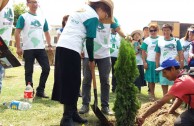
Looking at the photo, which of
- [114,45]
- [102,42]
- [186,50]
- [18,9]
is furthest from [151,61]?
[18,9]

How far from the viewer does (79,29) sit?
4.72m

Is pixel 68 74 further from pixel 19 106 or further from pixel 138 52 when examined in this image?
pixel 138 52

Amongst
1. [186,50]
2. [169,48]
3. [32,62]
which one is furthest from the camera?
[186,50]

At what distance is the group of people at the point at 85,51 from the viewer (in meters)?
4.68

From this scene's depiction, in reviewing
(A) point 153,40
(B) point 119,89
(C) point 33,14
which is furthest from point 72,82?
(A) point 153,40

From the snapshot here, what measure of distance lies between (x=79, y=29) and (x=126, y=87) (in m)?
1.08

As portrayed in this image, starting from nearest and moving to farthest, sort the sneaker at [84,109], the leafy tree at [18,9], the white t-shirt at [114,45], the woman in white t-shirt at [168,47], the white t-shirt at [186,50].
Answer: the sneaker at [84,109], the woman in white t-shirt at [168,47], the white t-shirt at [186,50], the white t-shirt at [114,45], the leafy tree at [18,9]

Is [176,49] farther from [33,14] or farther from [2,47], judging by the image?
[2,47]

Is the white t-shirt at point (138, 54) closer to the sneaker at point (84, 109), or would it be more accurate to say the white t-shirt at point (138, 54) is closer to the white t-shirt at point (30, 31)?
the white t-shirt at point (30, 31)

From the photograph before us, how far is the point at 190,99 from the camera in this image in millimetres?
4164

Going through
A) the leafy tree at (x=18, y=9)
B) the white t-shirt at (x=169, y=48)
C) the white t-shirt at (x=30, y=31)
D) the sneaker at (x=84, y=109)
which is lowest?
the sneaker at (x=84, y=109)

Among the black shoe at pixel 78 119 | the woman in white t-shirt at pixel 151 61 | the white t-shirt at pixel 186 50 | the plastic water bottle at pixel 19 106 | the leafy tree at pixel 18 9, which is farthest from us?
the leafy tree at pixel 18 9

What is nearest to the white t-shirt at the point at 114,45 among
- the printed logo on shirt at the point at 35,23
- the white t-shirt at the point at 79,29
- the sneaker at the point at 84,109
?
the printed logo on shirt at the point at 35,23

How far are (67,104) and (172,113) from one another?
1771mm
